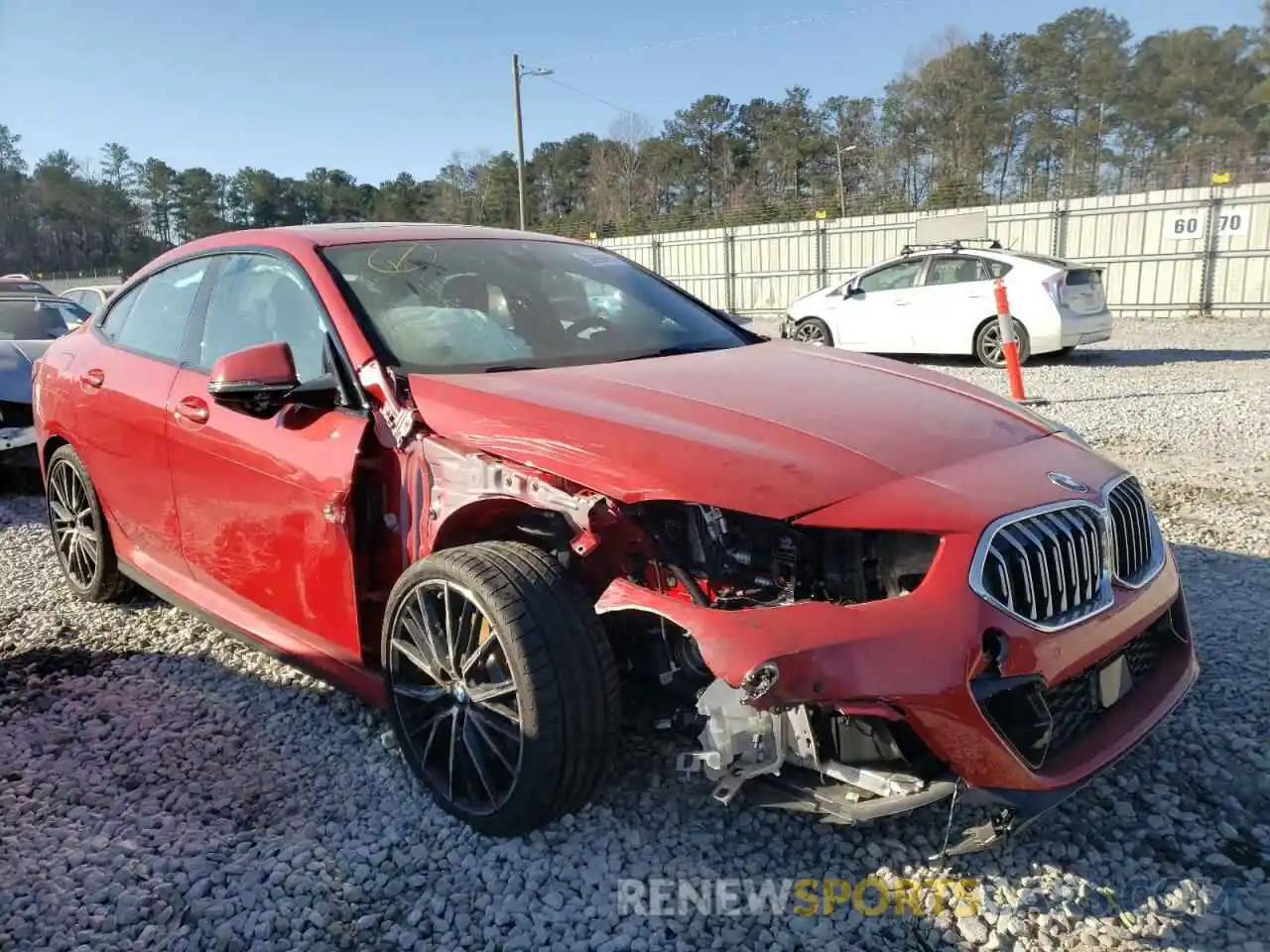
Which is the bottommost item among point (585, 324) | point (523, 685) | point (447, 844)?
point (447, 844)

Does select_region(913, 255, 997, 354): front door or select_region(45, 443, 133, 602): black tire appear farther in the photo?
select_region(913, 255, 997, 354): front door

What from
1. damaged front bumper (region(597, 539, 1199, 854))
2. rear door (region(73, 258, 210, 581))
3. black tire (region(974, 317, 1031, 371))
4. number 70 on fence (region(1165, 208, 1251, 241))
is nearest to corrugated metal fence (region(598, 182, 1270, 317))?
number 70 on fence (region(1165, 208, 1251, 241))

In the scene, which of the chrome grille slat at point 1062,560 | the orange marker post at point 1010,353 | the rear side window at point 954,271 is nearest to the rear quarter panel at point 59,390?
the chrome grille slat at point 1062,560

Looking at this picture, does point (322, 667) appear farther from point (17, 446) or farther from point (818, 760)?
point (17, 446)

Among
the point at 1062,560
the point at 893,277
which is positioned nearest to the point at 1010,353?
the point at 893,277

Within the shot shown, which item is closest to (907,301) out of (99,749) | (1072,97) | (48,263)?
(99,749)

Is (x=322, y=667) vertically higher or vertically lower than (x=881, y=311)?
lower

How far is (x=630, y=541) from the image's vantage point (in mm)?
2314

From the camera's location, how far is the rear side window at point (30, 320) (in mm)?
8172

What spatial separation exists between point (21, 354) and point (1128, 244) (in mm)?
18665

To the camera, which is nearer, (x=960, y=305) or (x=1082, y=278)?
(x=1082, y=278)

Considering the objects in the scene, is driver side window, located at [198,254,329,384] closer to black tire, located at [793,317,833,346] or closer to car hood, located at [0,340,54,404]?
car hood, located at [0,340,54,404]

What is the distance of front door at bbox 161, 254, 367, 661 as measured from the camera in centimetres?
278

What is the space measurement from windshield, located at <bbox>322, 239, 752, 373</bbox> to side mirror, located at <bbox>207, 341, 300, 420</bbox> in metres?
0.30
